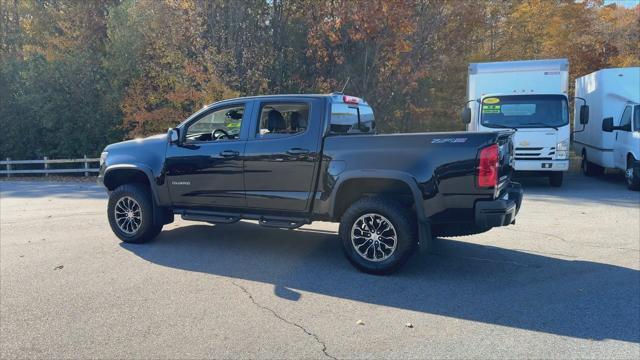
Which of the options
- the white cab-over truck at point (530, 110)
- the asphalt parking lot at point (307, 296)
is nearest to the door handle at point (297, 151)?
the asphalt parking lot at point (307, 296)

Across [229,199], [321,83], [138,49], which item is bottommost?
[229,199]

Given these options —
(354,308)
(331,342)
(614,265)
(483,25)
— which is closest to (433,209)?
(354,308)

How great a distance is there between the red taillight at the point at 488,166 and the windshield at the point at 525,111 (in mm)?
8565

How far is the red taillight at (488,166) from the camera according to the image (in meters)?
5.12

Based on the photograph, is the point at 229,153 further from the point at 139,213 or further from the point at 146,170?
the point at 139,213

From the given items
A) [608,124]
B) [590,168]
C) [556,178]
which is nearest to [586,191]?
[556,178]

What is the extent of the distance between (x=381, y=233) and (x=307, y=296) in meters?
1.15

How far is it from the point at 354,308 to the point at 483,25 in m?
21.0

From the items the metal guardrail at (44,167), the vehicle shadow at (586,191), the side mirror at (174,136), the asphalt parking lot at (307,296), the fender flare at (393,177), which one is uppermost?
the side mirror at (174,136)

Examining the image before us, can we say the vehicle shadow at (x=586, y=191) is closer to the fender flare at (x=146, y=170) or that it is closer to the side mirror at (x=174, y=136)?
the side mirror at (x=174, y=136)

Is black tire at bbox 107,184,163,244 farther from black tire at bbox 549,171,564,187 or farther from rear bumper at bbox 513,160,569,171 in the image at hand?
black tire at bbox 549,171,564,187

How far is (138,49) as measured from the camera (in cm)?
2075

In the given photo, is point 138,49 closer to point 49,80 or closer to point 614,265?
point 49,80

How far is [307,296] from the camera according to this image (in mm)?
5059
